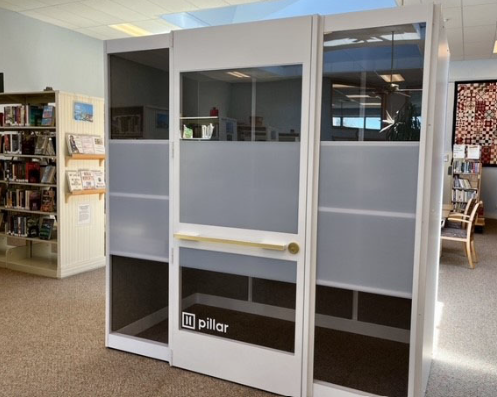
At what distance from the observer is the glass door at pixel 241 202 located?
273 centimetres

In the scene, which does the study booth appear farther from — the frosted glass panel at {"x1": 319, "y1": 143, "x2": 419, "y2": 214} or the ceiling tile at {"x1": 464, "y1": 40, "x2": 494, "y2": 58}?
the ceiling tile at {"x1": 464, "y1": 40, "x2": 494, "y2": 58}

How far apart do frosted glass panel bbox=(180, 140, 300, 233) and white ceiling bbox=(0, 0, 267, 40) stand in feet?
13.1

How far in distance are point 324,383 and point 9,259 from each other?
4503 millimetres

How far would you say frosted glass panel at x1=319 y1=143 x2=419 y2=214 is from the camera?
8.15 feet

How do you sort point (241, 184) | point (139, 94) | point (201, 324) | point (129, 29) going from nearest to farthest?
point (241, 184) < point (201, 324) < point (139, 94) < point (129, 29)

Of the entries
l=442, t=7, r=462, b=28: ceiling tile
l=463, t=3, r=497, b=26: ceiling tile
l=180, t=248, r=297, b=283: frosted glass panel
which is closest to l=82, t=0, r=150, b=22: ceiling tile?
l=442, t=7, r=462, b=28: ceiling tile

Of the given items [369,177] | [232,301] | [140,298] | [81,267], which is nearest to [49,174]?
[81,267]

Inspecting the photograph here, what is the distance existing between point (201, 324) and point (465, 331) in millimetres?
2306

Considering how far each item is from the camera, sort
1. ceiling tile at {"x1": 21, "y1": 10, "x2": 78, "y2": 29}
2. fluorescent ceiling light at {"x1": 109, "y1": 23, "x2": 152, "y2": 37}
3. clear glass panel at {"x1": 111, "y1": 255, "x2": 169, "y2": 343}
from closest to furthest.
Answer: clear glass panel at {"x1": 111, "y1": 255, "x2": 169, "y2": 343} < ceiling tile at {"x1": 21, "y1": 10, "x2": 78, "y2": 29} < fluorescent ceiling light at {"x1": 109, "y1": 23, "x2": 152, "y2": 37}

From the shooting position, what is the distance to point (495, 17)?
263 inches

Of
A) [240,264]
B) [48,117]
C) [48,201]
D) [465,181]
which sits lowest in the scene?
[240,264]

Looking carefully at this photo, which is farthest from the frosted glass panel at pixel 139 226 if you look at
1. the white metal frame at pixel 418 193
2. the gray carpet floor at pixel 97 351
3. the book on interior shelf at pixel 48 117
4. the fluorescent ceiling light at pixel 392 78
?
the book on interior shelf at pixel 48 117

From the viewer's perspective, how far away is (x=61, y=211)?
17.2ft

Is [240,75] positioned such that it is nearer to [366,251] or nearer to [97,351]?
[366,251]
